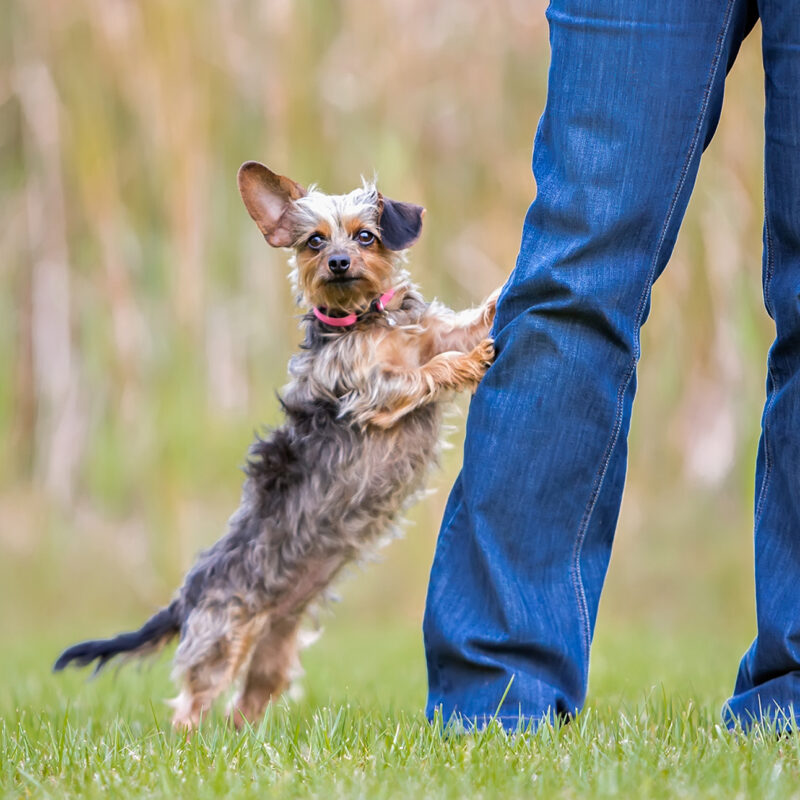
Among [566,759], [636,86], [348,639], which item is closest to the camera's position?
[566,759]

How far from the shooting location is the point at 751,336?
312 inches

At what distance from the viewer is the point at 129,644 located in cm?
398

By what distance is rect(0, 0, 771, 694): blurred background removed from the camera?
311 inches

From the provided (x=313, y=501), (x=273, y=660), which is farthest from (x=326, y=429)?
(x=273, y=660)

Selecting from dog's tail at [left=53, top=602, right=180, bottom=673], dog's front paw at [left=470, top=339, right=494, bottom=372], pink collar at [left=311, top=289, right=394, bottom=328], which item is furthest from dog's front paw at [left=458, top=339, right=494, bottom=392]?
dog's tail at [left=53, top=602, right=180, bottom=673]

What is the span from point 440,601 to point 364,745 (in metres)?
0.36

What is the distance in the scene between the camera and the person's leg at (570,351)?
2.58 metres

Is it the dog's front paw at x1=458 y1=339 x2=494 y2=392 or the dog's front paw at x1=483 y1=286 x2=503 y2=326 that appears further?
the dog's front paw at x1=483 y1=286 x2=503 y2=326

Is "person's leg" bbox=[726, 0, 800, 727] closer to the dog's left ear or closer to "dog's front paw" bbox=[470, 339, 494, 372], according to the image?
"dog's front paw" bbox=[470, 339, 494, 372]

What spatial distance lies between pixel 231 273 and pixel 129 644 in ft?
14.8

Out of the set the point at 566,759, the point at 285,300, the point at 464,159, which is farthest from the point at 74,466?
the point at 566,759

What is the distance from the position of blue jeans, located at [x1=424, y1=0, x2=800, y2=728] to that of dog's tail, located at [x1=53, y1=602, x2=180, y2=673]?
148 cm

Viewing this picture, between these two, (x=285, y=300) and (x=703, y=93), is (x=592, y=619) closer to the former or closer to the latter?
(x=703, y=93)

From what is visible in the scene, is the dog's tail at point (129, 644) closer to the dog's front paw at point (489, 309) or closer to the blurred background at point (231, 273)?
the dog's front paw at point (489, 309)
